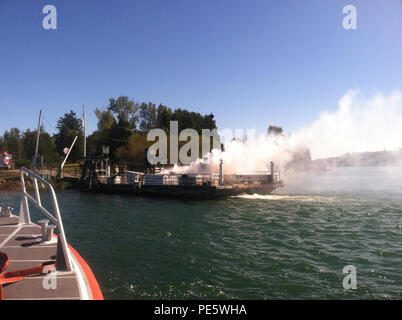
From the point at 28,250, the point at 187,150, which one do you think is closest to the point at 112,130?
the point at 187,150

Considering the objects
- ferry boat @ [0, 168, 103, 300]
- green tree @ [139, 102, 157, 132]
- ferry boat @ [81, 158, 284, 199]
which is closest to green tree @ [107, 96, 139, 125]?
green tree @ [139, 102, 157, 132]

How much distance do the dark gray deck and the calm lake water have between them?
7.90 feet

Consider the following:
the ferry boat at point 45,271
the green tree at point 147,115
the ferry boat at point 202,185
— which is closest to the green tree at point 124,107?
the green tree at point 147,115

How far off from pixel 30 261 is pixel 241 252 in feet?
28.6

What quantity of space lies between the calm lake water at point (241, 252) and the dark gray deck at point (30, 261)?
2409 mm

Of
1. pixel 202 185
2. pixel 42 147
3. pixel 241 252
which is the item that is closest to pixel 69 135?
pixel 42 147

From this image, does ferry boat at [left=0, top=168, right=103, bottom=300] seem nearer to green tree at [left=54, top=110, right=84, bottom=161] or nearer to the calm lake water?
the calm lake water

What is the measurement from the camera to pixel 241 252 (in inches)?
522

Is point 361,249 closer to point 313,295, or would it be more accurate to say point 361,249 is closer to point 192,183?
point 313,295

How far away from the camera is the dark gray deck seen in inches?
241

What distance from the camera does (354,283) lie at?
32.2 feet

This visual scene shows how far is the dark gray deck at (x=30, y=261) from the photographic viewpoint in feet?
20.1

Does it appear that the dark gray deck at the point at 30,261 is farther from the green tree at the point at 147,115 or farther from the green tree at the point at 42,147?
the green tree at the point at 147,115
